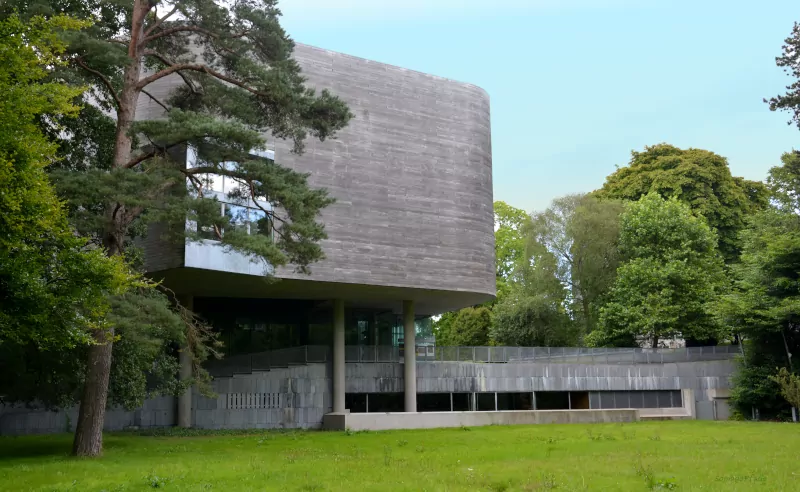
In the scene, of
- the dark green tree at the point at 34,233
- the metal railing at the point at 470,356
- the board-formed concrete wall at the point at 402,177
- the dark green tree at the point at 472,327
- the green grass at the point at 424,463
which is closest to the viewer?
the green grass at the point at 424,463

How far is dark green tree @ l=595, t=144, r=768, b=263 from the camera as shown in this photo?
51062mm

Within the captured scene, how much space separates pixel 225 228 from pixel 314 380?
53.5 ft

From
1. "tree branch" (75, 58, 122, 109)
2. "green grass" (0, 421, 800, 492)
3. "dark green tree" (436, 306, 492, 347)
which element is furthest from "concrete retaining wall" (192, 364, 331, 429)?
"dark green tree" (436, 306, 492, 347)

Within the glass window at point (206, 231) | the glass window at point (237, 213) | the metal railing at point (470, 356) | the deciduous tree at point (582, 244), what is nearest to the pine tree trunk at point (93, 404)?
the glass window at point (206, 231)

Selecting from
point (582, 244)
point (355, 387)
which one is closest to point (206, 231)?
point (355, 387)

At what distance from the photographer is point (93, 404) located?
1841cm

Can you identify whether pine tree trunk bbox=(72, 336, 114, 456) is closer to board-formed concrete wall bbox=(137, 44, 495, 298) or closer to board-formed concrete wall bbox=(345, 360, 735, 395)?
board-formed concrete wall bbox=(137, 44, 495, 298)

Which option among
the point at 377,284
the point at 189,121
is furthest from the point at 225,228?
the point at 377,284

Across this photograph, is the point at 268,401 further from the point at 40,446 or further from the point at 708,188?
the point at 708,188

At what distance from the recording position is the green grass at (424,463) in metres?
13.0

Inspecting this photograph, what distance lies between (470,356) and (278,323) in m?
9.12

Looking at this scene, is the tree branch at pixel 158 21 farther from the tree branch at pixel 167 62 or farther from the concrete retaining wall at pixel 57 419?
the concrete retaining wall at pixel 57 419

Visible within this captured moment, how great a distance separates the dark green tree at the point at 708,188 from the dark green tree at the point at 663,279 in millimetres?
3998

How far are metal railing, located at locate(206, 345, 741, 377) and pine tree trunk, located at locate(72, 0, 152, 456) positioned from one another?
1336cm
